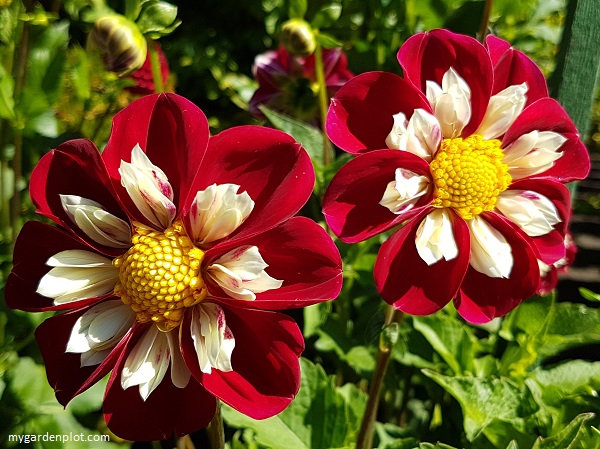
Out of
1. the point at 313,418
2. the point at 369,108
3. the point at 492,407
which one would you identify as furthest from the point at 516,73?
the point at 313,418

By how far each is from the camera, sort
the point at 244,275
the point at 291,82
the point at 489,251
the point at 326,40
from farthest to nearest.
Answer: the point at 291,82
the point at 326,40
the point at 489,251
the point at 244,275

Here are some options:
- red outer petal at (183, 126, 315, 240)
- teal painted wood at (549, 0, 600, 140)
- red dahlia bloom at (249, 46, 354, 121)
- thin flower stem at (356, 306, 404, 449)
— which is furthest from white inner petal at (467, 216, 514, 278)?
red dahlia bloom at (249, 46, 354, 121)

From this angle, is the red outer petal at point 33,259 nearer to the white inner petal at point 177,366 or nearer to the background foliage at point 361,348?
the white inner petal at point 177,366

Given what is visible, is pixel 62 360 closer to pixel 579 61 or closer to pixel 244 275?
pixel 244 275

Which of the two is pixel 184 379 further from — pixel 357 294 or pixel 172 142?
pixel 357 294

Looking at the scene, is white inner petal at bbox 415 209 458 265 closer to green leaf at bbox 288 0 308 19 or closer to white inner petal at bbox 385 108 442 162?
white inner petal at bbox 385 108 442 162

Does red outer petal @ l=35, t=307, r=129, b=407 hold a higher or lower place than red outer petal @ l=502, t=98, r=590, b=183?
lower
